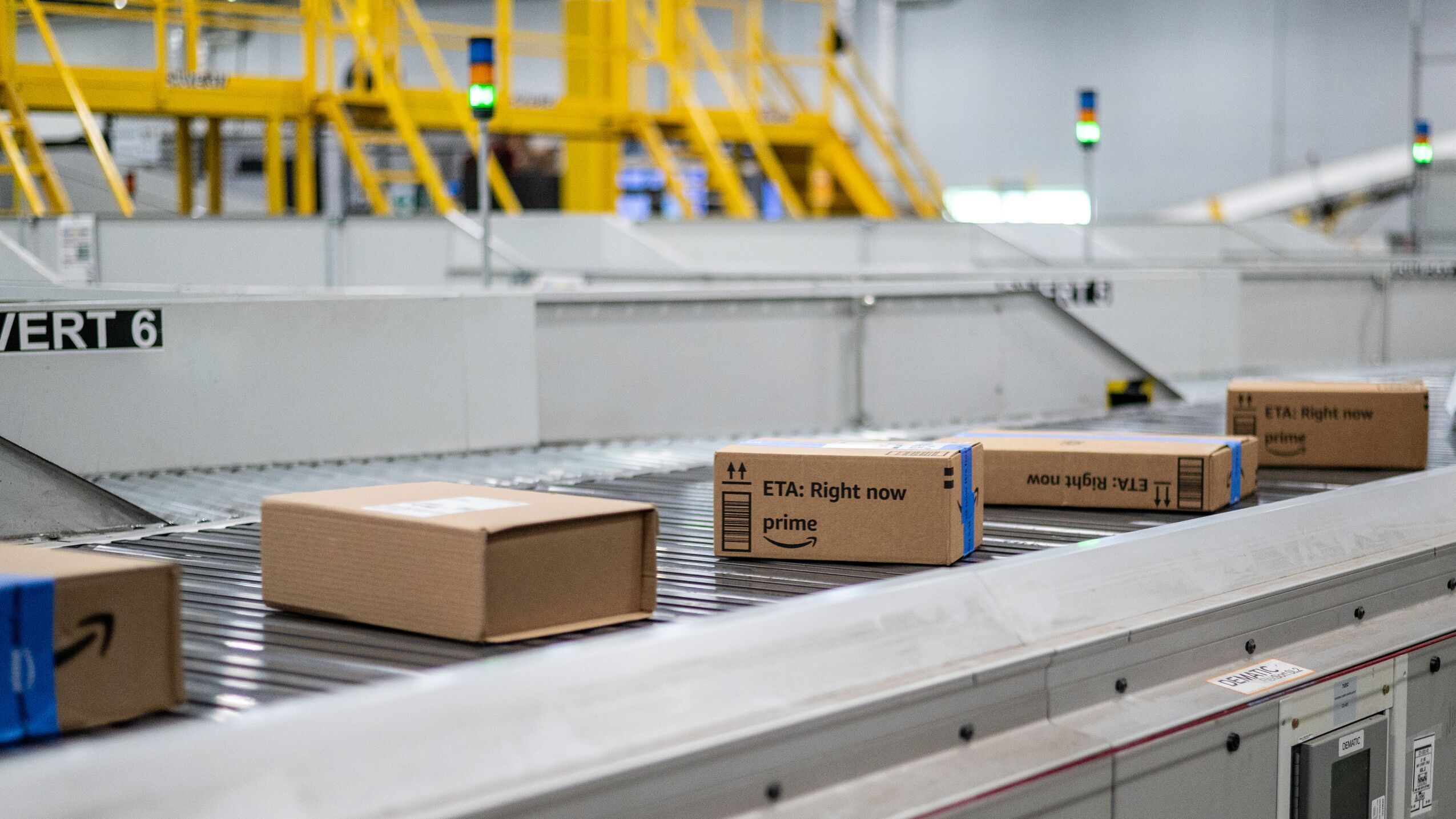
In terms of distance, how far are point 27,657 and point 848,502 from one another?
164 cm

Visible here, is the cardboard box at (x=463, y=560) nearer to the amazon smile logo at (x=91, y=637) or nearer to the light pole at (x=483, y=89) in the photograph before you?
the amazon smile logo at (x=91, y=637)

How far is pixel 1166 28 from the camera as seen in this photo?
23.4 m

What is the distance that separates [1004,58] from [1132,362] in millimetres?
18626

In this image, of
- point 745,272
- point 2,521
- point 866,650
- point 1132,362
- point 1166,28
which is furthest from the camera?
point 1166,28

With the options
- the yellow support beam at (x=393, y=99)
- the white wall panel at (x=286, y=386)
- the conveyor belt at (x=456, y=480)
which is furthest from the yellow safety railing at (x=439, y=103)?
the conveyor belt at (x=456, y=480)

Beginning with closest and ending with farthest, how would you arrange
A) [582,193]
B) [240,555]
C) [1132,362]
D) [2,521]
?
[240,555] → [2,521] → [1132,362] → [582,193]

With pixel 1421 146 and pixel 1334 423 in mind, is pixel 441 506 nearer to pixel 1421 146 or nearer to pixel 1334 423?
pixel 1334 423

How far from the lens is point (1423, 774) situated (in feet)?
10.4

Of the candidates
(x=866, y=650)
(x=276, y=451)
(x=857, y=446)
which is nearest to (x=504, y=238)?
(x=276, y=451)

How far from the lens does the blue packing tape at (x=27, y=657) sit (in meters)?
1.77

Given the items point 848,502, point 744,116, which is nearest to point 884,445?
point 848,502

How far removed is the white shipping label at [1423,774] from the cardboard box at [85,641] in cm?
249

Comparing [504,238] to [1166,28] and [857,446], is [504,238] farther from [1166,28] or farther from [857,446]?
[1166,28]

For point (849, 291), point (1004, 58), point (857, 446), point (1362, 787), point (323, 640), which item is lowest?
point (1362, 787)
